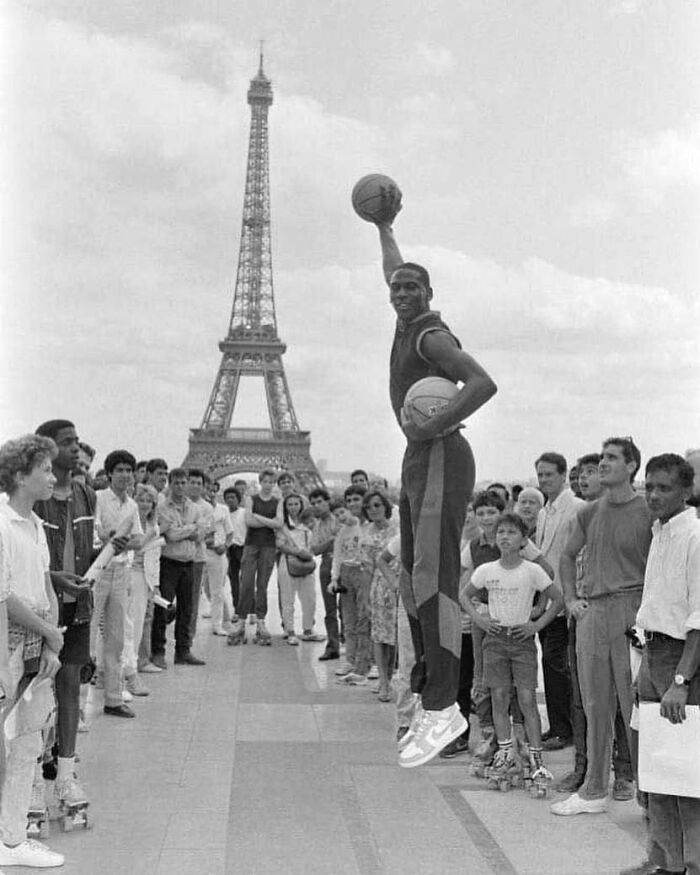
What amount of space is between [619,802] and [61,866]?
2.95m

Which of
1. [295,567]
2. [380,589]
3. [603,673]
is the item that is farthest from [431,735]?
[295,567]

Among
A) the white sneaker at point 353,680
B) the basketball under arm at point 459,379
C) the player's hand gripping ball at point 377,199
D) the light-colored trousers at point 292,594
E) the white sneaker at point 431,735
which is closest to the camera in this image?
the basketball under arm at point 459,379

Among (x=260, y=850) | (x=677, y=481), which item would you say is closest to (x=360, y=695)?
(x=260, y=850)

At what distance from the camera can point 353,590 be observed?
991 centimetres

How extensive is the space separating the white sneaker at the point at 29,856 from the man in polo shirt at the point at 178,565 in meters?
5.57

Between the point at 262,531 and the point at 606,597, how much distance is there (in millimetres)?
7078

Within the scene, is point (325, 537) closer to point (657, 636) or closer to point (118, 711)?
point (118, 711)

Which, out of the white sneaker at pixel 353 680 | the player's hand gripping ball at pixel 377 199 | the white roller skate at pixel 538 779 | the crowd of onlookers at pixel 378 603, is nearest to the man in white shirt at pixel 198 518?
Result: the crowd of onlookers at pixel 378 603

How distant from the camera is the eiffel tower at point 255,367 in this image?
49.5 meters

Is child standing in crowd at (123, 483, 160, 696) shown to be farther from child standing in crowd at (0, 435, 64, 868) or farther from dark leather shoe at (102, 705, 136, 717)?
child standing in crowd at (0, 435, 64, 868)

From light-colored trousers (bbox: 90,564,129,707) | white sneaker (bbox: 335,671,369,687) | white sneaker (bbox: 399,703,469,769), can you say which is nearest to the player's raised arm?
→ white sneaker (bbox: 399,703,469,769)

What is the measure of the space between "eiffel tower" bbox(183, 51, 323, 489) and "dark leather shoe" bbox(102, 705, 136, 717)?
124 feet

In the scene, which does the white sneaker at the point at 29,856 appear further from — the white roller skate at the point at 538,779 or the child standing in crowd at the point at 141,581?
the child standing in crowd at the point at 141,581

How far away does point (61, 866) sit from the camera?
4.54m
